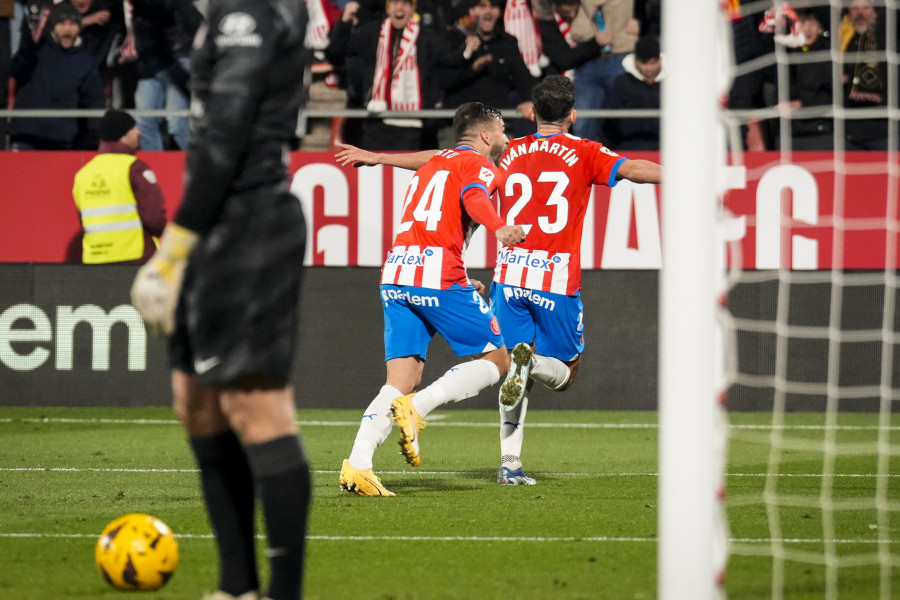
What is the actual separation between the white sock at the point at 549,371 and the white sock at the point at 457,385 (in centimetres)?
24

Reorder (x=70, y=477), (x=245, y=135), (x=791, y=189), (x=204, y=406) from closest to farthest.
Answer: (x=245, y=135) < (x=204, y=406) < (x=70, y=477) < (x=791, y=189)

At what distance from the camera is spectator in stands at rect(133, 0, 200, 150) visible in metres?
11.3

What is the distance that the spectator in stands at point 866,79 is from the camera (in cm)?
1002

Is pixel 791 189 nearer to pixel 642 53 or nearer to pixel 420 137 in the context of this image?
pixel 642 53

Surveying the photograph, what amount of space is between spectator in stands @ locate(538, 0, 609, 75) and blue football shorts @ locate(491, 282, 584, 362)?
4626 mm

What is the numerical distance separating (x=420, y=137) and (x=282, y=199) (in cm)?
772

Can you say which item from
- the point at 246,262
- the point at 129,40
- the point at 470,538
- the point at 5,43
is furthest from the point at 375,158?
the point at 5,43

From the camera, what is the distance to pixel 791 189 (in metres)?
10.4

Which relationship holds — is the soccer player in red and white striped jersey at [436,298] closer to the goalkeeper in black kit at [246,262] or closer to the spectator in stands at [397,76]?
the goalkeeper in black kit at [246,262]

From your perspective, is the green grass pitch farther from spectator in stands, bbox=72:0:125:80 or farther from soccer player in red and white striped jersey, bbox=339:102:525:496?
spectator in stands, bbox=72:0:125:80

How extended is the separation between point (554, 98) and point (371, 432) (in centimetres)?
201

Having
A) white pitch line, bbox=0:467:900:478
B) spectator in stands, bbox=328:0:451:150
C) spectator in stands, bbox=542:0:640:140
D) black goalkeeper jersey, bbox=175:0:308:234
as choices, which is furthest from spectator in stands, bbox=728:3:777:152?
black goalkeeper jersey, bbox=175:0:308:234

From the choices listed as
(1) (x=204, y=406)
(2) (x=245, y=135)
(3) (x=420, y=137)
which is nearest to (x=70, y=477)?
(1) (x=204, y=406)

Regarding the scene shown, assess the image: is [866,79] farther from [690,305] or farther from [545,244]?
[690,305]
